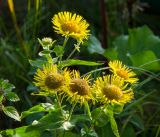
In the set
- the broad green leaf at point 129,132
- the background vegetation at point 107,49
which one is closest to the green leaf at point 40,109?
the background vegetation at point 107,49

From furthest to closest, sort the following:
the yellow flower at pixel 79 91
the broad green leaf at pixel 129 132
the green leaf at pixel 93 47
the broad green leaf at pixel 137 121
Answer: the green leaf at pixel 93 47 → the broad green leaf at pixel 137 121 → the broad green leaf at pixel 129 132 → the yellow flower at pixel 79 91

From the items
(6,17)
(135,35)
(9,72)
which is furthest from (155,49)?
(6,17)

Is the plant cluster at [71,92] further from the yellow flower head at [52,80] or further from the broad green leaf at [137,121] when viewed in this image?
the broad green leaf at [137,121]

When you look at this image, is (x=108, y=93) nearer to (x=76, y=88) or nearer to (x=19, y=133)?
(x=76, y=88)

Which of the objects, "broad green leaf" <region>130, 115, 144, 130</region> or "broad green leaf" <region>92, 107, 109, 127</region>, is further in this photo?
"broad green leaf" <region>130, 115, 144, 130</region>

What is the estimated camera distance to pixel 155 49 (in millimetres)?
1723

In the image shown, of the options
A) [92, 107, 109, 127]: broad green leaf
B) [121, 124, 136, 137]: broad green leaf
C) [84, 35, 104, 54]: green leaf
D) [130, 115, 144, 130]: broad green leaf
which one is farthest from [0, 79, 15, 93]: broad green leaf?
[84, 35, 104, 54]: green leaf

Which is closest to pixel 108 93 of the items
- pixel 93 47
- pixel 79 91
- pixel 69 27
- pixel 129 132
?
pixel 79 91

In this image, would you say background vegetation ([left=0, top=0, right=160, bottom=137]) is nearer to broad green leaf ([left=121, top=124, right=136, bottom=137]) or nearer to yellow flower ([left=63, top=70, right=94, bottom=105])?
broad green leaf ([left=121, top=124, right=136, bottom=137])

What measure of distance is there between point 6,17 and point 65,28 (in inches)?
50.4

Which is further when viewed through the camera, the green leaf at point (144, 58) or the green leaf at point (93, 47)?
the green leaf at point (93, 47)

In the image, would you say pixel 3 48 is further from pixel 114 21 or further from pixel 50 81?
pixel 50 81

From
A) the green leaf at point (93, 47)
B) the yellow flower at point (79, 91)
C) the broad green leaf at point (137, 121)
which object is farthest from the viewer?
→ the green leaf at point (93, 47)

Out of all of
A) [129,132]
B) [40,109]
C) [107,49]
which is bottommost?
[129,132]
